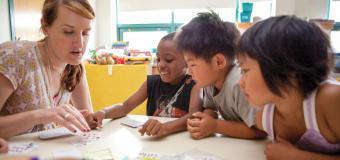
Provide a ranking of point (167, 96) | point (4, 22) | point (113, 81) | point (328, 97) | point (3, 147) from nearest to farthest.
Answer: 1. point (328, 97)
2. point (3, 147)
3. point (167, 96)
4. point (4, 22)
5. point (113, 81)

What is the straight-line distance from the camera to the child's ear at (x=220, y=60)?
0.94m

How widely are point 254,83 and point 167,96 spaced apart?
698mm

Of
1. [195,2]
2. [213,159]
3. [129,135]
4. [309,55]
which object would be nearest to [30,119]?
[129,135]

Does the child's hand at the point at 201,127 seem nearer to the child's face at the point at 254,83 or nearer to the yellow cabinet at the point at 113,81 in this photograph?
the child's face at the point at 254,83

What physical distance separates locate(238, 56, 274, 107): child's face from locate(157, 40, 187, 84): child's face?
1.74ft

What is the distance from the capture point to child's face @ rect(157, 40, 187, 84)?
1190mm

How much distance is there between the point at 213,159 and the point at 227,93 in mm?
314

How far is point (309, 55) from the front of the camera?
0.60 m

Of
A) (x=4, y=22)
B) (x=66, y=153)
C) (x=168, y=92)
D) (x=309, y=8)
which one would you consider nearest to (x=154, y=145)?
(x=66, y=153)

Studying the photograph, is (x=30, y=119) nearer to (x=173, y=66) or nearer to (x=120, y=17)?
(x=173, y=66)

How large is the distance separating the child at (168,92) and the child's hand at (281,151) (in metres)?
0.46

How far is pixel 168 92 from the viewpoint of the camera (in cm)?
133

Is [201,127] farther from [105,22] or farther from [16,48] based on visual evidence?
[105,22]

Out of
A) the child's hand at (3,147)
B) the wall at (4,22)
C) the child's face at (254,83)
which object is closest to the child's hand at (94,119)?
the child's hand at (3,147)
